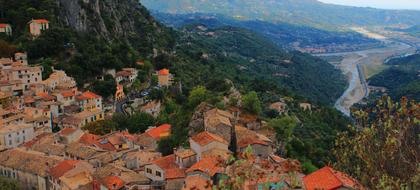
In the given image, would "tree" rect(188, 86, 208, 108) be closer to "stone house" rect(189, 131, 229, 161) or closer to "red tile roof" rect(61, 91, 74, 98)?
"red tile roof" rect(61, 91, 74, 98)

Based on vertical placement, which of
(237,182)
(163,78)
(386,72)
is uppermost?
(237,182)

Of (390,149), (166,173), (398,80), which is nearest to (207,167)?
(166,173)

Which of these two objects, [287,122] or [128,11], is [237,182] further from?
[128,11]

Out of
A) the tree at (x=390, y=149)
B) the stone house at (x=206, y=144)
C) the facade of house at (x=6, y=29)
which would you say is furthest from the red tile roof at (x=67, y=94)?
the tree at (x=390, y=149)

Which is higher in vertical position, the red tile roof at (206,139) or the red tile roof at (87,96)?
the red tile roof at (206,139)

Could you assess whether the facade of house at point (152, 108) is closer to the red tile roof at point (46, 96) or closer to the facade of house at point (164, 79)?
the facade of house at point (164, 79)

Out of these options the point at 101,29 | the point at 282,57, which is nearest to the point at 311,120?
the point at 101,29

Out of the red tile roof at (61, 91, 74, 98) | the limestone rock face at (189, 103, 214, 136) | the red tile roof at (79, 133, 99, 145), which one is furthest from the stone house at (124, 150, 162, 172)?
the red tile roof at (61, 91, 74, 98)
